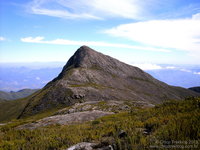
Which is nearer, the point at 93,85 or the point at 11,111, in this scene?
the point at 93,85

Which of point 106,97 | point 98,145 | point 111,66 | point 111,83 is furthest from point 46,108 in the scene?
point 111,66

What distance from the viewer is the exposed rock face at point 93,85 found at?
261 ft

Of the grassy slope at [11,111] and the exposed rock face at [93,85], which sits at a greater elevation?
the exposed rock face at [93,85]

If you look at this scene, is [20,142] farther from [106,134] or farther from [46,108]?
[46,108]

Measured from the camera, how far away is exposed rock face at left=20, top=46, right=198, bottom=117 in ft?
261

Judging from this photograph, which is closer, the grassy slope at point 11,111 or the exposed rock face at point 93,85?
the exposed rock face at point 93,85

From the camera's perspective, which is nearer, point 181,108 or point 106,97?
point 181,108

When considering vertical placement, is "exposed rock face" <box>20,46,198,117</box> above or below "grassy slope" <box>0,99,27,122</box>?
above

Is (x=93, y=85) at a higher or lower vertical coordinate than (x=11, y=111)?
higher

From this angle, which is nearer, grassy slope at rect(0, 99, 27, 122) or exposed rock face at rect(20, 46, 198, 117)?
exposed rock face at rect(20, 46, 198, 117)

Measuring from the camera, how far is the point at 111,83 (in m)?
118

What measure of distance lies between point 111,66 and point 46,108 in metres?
86.0

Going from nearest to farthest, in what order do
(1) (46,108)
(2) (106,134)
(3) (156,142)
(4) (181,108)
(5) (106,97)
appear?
(3) (156,142) → (2) (106,134) → (4) (181,108) → (1) (46,108) → (5) (106,97)

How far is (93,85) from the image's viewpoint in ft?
322
